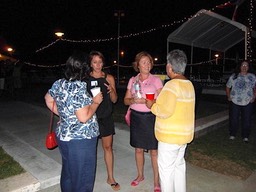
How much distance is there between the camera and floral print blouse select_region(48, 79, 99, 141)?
2.63 m

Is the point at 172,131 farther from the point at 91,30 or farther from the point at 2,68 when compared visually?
the point at 91,30

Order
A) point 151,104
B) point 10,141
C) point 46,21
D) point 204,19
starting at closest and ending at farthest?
point 151,104, point 10,141, point 204,19, point 46,21

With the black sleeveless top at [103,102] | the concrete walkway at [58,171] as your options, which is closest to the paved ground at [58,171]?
the concrete walkway at [58,171]

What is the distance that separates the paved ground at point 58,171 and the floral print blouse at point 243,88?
1.88m

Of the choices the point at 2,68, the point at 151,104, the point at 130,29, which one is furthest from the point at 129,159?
the point at 130,29

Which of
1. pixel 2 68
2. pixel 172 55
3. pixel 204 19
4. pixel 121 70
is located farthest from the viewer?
pixel 121 70

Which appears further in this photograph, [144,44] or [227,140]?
[144,44]

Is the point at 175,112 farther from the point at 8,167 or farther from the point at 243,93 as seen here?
the point at 243,93

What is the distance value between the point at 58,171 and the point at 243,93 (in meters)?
3.93

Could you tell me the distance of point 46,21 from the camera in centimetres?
4175

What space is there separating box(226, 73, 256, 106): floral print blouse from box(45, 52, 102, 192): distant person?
12.4 feet

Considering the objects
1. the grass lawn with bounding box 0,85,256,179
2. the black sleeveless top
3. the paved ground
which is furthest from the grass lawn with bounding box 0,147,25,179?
the black sleeveless top

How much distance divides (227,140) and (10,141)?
4.62m

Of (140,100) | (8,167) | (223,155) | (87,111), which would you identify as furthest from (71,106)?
(223,155)
